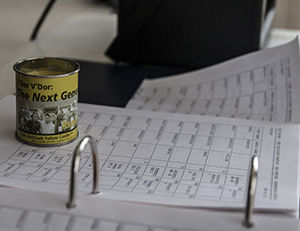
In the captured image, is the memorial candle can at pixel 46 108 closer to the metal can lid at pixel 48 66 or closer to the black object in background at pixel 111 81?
the metal can lid at pixel 48 66

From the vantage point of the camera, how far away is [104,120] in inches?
28.9

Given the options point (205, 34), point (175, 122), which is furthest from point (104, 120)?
point (205, 34)

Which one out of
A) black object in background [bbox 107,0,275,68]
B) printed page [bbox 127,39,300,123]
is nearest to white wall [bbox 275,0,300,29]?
black object in background [bbox 107,0,275,68]

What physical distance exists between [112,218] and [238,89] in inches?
15.6

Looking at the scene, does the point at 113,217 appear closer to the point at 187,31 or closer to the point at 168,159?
the point at 168,159

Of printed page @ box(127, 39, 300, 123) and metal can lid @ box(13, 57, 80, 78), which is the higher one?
metal can lid @ box(13, 57, 80, 78)

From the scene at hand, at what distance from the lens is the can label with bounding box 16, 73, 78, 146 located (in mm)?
639

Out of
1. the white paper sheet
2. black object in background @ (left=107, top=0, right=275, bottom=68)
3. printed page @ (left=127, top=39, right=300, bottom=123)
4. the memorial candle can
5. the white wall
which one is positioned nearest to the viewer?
the white paper sheet

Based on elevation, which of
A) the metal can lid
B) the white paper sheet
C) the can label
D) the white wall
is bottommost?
the white wall

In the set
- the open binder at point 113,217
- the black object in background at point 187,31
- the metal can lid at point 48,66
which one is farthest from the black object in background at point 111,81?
the open binder at point 113,217

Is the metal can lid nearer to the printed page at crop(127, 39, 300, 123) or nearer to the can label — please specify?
the can label

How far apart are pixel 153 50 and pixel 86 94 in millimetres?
176

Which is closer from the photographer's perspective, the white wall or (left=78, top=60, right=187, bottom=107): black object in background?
(left=78, top=60, right=187, bottom=107): black object in background

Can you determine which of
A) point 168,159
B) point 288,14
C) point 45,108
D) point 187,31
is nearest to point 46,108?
point 45,108
